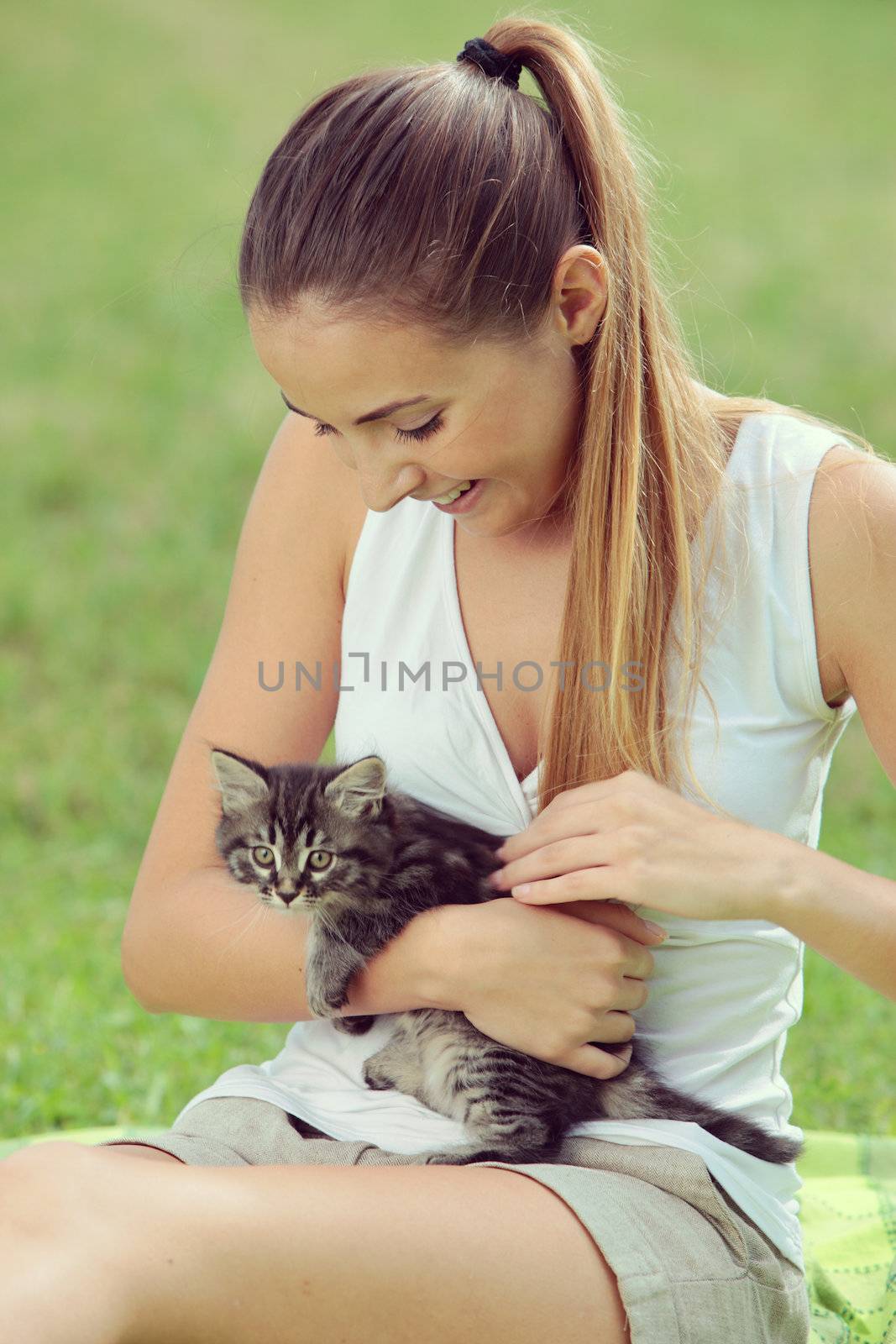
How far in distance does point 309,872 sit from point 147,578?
4.55 meters

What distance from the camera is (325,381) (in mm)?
1987

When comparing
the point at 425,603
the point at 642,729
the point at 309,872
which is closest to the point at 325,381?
the point at 425,603

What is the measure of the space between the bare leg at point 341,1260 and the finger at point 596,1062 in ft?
0.86

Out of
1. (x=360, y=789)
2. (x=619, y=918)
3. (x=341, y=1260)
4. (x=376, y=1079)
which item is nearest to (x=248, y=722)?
(x=360, y=789)

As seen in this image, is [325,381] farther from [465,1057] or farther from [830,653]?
[465,1057]

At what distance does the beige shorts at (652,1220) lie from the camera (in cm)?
183

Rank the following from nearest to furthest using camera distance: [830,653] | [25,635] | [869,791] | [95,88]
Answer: [830,653] < [869,791] < [25,635] < [95,88]

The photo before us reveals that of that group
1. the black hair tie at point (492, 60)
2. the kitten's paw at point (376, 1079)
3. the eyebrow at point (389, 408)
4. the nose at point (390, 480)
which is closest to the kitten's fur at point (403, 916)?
the kitten's paw at point (376, 1079)

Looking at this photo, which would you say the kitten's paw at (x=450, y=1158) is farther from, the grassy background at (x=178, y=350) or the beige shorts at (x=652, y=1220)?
the grassy background at (x=178, y=350)

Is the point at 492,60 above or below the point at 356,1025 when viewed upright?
above

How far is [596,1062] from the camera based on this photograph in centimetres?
205

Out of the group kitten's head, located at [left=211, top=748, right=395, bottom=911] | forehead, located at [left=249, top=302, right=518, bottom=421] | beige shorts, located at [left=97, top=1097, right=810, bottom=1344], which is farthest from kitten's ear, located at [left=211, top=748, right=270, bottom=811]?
forehead, located at [left=249, top=302, right=518, bottom=421]

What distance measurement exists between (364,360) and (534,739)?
0.71m

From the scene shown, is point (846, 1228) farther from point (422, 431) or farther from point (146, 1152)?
point (422, 431)
